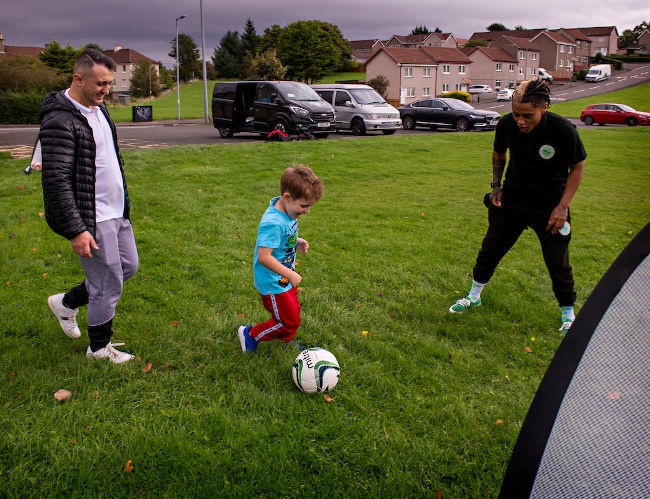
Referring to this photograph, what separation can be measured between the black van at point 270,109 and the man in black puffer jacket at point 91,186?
46.5 ft

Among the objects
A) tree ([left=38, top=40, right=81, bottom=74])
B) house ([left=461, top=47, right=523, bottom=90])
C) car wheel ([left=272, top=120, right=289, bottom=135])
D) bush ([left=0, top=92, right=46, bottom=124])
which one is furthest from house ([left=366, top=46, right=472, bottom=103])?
car wheel ([left=272, top=120, right=289, bottom=135])

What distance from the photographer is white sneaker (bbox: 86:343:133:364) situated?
3693 mm

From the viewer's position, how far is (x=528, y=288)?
5387mm

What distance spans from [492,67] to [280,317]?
82.1 meters

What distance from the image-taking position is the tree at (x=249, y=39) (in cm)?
10025

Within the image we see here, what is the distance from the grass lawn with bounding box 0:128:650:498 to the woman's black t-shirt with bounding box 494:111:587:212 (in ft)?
3.92

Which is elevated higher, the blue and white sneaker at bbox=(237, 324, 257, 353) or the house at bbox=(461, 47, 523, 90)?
the house at bbox=(461, 47, 523, 90)

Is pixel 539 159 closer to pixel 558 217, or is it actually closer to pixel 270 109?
pixel 558 217

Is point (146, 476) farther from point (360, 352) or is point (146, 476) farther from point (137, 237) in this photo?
point (137, 237)

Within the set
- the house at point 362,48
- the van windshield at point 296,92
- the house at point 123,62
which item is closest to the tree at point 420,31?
the house at point 362,48

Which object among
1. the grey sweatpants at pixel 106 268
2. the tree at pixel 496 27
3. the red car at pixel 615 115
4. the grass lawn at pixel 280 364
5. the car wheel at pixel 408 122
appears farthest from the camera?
the tree at pixel 496 27

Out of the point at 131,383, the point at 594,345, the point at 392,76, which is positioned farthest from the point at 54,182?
the point at 392,76

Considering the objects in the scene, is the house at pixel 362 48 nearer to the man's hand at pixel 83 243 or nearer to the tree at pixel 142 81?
the tree at pixel 142 81

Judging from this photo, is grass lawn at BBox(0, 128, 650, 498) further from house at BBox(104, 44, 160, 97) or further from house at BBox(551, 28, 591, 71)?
house at BBox(104, 44, 160, 97)
